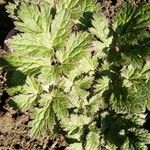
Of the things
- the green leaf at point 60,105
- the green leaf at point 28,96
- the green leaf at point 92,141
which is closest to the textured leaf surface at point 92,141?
the green leaf at point 92,141

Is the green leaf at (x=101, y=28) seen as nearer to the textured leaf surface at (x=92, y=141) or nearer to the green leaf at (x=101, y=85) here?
the green leaf at (x=101, y=85)

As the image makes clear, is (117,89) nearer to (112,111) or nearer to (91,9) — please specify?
(112,111)

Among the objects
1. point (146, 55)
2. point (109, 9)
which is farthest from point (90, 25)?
point (109, 9)

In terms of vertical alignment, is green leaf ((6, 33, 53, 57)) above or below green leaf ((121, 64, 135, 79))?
above

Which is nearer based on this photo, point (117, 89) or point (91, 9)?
point (117, 89)

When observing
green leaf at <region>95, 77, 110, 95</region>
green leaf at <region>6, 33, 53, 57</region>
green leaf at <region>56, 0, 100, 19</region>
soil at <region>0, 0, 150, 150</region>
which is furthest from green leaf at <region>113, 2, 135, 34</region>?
soil at <region>0, 0, 150, 150</region>

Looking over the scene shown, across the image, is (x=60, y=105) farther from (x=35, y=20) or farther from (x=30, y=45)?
(x=35, y=20)

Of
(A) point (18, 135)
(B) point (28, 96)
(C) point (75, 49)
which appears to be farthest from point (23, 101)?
(A) point (18, 135)

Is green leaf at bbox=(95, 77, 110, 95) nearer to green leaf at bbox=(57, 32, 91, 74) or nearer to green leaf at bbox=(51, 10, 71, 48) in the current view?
green leaf at bbox=(57, 32, 91, 74)

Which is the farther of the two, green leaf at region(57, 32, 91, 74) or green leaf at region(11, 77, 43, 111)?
green leaf at region(11, 77, 43, 111)
